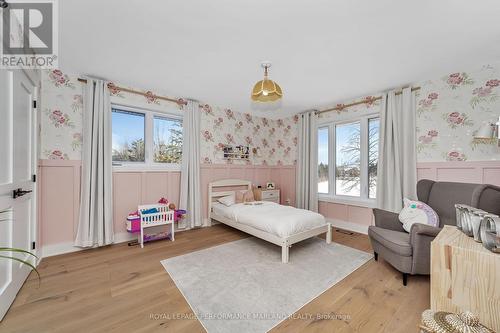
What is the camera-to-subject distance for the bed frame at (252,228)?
109 inches

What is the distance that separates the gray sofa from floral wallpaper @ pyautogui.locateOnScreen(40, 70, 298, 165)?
106 inches

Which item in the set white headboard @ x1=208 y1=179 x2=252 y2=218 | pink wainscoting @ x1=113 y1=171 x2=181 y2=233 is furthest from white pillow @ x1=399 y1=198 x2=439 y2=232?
pink wainscoting @ x1=113 y1=171 x2=181 y2=233

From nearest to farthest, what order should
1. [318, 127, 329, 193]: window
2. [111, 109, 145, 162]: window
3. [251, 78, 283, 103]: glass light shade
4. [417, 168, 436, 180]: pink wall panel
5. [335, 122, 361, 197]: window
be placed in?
[251, 78, 283, 103]: glass light shade, [417, 168, 436, 180]: pink wall panel, [111, 109, 145, 162]: window, [335, 122, 361, 197]: window, [318, 127, 329, 193]: window

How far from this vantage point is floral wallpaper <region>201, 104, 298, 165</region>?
14.7ft

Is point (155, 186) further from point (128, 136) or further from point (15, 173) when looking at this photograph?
point (15, 173)

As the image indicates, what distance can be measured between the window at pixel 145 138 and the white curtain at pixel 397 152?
3.68 m

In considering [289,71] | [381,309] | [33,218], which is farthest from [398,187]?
[33,218]

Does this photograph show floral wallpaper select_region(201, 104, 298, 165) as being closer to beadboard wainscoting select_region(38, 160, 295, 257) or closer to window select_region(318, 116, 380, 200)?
beadboard wainscoting select_region(38, 160, 295, 257)

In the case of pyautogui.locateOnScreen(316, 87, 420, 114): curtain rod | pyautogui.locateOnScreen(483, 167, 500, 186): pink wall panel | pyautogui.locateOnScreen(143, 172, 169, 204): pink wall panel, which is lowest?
pyautogui.locateOnScreen(143, 172, 169, 204): pink wall panel

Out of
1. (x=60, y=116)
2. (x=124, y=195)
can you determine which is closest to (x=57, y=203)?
(x=124, y=195)

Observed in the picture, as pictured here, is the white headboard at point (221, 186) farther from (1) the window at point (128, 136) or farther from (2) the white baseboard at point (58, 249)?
(2) the white baseboard at point (58, 249)

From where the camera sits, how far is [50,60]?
2.65 metres

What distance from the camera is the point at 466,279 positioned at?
135cm

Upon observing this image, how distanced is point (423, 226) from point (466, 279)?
2.91 ft
